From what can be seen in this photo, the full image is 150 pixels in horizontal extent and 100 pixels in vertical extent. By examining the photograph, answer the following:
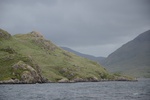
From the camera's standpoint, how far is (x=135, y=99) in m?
81.8

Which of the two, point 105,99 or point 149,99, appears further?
point 105,99

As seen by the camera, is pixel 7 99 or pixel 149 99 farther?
pixel 7 99

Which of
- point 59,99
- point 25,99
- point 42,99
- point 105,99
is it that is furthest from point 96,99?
point 25,99

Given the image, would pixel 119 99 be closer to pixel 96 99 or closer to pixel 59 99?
pixel 96 99

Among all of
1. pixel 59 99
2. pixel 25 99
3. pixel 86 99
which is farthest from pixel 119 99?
pixel 25 99

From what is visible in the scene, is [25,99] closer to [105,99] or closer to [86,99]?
[86,99]

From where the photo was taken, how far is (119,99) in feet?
273

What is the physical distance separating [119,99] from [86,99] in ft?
32.7

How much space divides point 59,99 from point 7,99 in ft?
52.5

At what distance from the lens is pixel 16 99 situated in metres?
86.7

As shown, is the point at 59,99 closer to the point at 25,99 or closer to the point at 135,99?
the point at 25,99

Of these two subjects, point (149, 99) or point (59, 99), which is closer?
point (149, 99)

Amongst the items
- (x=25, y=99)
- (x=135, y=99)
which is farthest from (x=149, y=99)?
(x=25, y=99)

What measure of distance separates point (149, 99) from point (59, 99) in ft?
89.1
